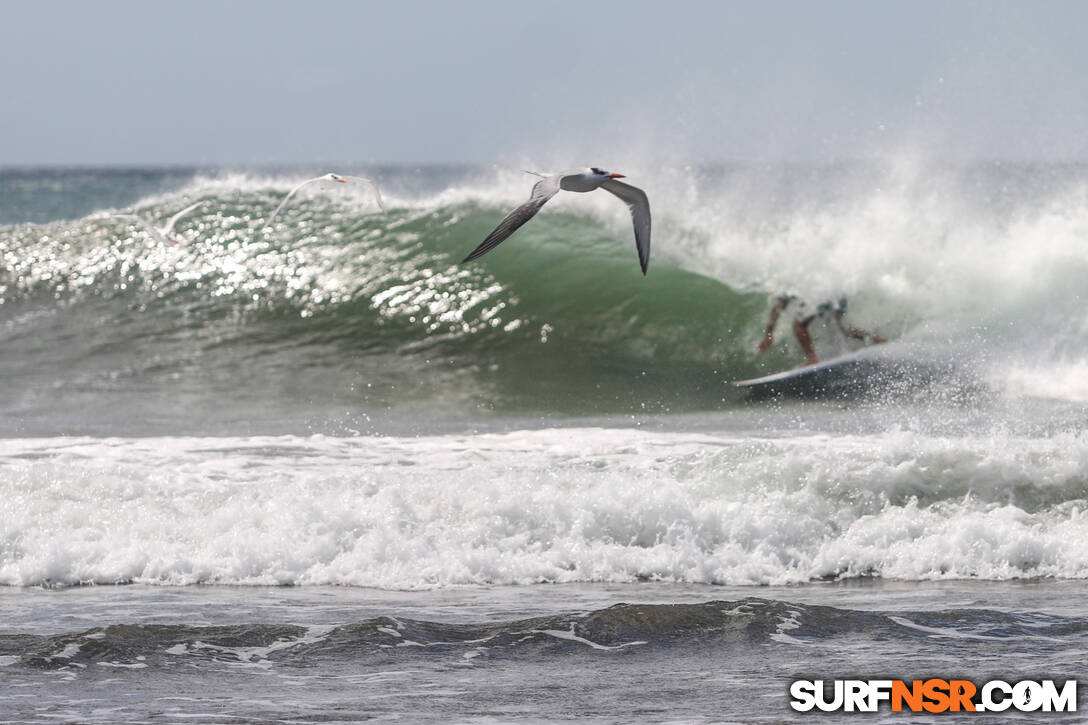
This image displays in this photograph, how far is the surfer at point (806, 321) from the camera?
54.7 ft

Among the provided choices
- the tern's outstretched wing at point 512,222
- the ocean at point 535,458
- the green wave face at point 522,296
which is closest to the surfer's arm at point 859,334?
the green wave face at point 522,296

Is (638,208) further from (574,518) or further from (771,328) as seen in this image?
(771,328)

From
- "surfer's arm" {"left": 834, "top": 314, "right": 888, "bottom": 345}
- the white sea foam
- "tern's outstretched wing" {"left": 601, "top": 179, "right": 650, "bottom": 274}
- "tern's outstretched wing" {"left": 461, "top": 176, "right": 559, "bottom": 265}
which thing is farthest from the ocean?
"tern's outstretched wing" {"left": 461, "top": 176, "right": 559, "bottom": 265}

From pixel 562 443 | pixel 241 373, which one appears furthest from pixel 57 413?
pixel 562 443

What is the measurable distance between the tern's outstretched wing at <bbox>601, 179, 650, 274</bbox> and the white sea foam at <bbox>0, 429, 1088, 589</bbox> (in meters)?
1.88

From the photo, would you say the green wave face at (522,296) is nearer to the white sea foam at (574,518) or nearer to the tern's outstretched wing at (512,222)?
the white sea foam at (574,518)

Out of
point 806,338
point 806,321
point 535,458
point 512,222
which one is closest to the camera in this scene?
point 512,222

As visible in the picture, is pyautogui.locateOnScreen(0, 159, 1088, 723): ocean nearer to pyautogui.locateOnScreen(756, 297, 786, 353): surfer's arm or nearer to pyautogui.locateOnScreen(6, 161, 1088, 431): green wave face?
pyautogui.locateOnScreen(6, 161, 1088, 431): green wave face

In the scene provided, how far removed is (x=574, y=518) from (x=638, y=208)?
7.67 feet

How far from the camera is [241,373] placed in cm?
1712

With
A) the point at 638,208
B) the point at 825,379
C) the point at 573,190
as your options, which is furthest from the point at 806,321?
the point at 573,190

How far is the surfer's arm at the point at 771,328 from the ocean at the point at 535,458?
0.21 metres

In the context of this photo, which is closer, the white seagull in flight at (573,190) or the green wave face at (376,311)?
the white seagull in flight at (573,190)

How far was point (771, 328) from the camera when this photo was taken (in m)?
17.4
